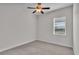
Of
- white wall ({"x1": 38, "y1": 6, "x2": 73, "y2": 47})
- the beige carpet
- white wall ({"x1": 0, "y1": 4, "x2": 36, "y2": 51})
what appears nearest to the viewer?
white wall ({"x1": 38, "y1": 6, "x2": 73, "y2": 47})

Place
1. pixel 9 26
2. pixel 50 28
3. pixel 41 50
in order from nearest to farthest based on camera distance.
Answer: pixel 50 28
pixel 41 50
pixel 9 26

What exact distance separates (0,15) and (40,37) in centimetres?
168

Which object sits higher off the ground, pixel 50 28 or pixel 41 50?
pixel 50 28

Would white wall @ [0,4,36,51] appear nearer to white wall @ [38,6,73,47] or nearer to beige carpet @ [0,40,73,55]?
beige carpet @ [0,40,73,55]

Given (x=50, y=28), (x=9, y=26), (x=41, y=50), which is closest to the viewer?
(x=50, y=28)

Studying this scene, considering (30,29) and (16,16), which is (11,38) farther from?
(30,29)

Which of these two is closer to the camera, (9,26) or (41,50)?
(41,50)

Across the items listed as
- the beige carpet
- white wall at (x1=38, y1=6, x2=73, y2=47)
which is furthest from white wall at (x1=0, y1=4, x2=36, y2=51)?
white wall at (x1=38, y1=6, x2=73, y2=47)

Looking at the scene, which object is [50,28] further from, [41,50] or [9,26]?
[9,26]

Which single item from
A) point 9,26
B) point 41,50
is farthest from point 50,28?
point 9,26

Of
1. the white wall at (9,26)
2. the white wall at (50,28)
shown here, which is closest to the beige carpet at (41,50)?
the white wall at (50,28)

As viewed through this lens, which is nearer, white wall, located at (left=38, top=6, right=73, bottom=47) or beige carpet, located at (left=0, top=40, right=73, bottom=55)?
white wall, located at (left=38, top=6, right=73, bottom=47)

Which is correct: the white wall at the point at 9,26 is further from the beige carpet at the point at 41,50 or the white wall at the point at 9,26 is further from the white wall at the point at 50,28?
the white wall at the point at 50,28

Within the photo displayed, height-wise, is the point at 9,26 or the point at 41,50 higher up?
the point at 9,26
